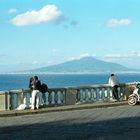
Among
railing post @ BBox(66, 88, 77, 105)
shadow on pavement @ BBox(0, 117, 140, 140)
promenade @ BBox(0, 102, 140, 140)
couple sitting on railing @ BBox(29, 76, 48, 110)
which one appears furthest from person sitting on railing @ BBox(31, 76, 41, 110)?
shadow on pavement @ BBox(0, 117, 140, 140)

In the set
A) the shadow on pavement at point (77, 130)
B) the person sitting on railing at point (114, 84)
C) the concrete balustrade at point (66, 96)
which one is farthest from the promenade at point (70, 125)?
the person sitting on railing at point (114, 84)

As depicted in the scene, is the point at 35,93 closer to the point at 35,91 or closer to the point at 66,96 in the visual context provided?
the point at 35,91

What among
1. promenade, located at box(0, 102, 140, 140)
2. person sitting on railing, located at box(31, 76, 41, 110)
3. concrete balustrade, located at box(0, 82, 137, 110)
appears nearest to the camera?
promenade, located at box(0, 102, 140, 140)

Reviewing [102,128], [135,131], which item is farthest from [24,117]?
[135,131]

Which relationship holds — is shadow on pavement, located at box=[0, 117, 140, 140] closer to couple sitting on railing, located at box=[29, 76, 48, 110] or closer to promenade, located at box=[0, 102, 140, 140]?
promenade, located at box=[0, 102, 140, 140]

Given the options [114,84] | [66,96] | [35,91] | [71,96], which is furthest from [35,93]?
[114,84]

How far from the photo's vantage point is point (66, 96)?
24.8 meters

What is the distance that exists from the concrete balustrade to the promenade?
0.92 metres

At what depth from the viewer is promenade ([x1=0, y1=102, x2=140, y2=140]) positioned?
13891 mm

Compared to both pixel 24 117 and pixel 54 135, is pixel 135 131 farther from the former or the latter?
pixel 24 117

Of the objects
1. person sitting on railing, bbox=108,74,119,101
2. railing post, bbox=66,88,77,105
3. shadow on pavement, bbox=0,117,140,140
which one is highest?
person sitting on railing, bbox=108,74,119,101

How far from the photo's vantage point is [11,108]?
75.1 feet

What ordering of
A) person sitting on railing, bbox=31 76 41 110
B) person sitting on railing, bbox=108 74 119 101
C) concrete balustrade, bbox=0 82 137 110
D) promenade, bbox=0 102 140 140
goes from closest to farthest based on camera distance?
promenade, bbox=0 102 140 140
concrete balustrade, bbox=0 82 137 110
person sitting on railing, bbox=31 76 41 110
person sitting on railing, bbox=108 74 119 101

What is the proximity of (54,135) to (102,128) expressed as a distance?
2017 mm
